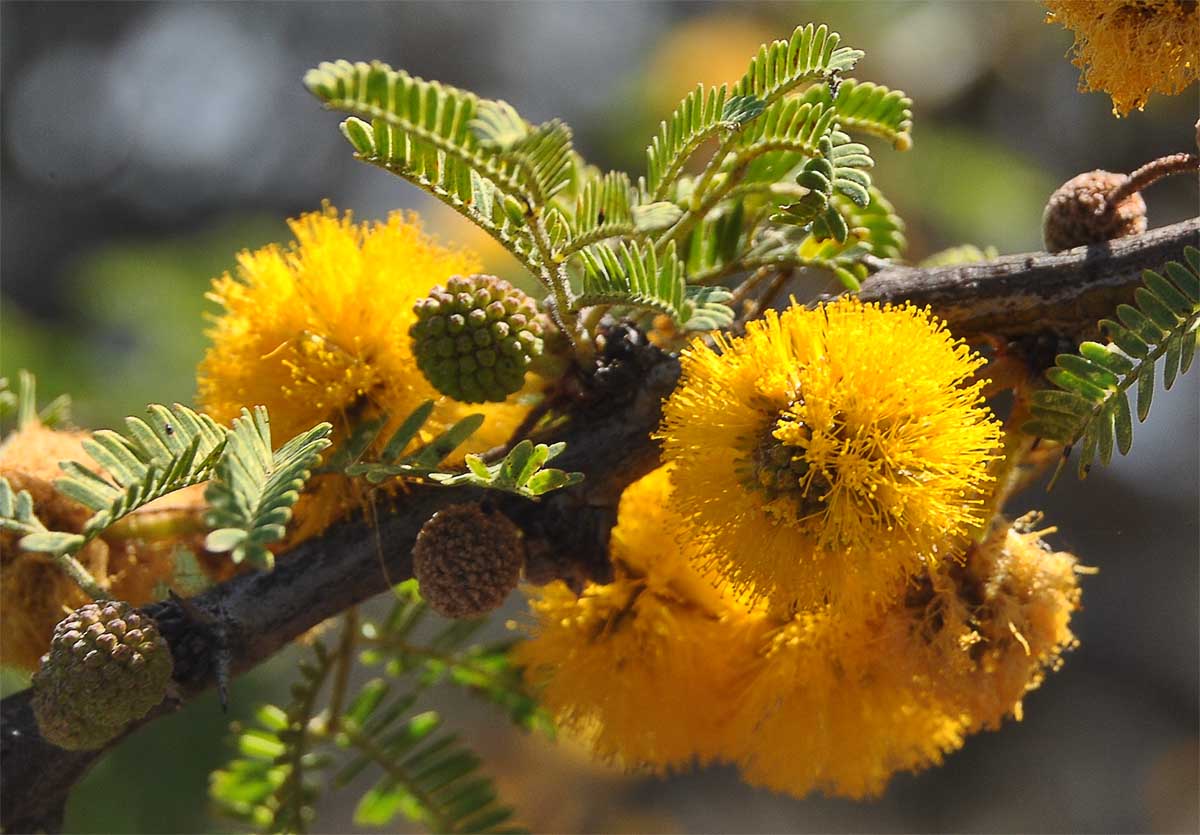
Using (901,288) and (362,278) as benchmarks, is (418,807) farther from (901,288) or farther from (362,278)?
(901,288)

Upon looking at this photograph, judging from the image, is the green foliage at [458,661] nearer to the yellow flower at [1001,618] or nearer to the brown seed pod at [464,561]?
the brown seed pod at [464,561]

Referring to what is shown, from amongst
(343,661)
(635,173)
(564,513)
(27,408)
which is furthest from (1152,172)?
(635,173)

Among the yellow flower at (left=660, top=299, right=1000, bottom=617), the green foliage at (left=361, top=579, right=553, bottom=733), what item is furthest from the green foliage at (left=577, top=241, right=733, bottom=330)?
the green foliage at (left=361, top=579, right=553, bottom=733)

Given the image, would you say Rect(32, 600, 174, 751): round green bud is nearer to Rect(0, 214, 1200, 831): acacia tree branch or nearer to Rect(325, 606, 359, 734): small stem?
Rect(0, 214, 1200, 831): acacia tree branch

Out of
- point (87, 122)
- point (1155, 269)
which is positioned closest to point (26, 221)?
point (87, 122)

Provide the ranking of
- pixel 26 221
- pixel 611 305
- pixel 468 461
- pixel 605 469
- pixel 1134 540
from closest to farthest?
pixel 468 461 < pixel 611 305 < pixel 605 469 < pixel 1134 540 < pixel 26 221

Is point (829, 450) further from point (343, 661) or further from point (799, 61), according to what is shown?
point (343, 661)
